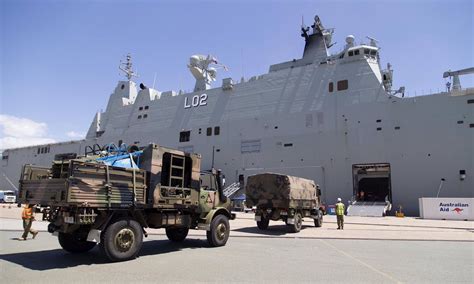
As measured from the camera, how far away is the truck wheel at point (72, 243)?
8656 millimetres

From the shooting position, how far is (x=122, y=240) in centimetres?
794

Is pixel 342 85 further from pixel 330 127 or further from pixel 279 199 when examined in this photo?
pixel 279 199

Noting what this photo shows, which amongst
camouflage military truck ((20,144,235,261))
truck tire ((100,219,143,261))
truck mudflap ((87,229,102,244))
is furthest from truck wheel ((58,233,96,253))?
truck tire ((100,219,143,261))

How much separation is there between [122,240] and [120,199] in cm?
91

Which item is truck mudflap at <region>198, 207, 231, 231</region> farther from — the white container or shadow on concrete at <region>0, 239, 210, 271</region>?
the white container

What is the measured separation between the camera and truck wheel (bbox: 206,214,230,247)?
1033 cm

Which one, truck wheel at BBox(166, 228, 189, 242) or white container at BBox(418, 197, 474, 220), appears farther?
white container at BBox(418, 197, 474, 220)

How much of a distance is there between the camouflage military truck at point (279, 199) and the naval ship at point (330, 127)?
35.8 ft

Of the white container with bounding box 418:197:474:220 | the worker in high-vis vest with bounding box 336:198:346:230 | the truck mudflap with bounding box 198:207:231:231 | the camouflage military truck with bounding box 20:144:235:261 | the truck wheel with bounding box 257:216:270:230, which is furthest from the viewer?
the white container with bounding box 418:197:474:220

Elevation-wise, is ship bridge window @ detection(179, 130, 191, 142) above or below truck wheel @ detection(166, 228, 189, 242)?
above

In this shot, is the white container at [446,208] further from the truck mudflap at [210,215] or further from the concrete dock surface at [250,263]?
the truck mudflap at [210,215]

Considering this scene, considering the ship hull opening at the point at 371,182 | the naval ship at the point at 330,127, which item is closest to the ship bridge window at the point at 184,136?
the naval ship at the point at 330,127

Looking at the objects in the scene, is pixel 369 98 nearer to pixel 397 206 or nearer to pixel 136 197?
pixel 397 206

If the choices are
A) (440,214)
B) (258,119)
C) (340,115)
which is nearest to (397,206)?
(440,214)
